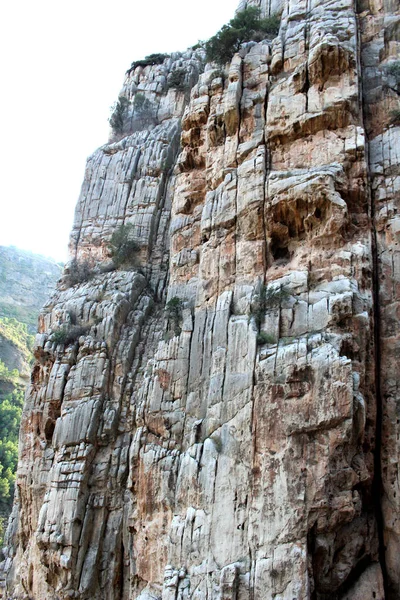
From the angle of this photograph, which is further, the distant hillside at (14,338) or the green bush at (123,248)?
the distant hillside at (14,338)

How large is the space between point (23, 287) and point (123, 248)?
68559 mm

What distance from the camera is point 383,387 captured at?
1584 cm

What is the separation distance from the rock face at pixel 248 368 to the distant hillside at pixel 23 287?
58398mm

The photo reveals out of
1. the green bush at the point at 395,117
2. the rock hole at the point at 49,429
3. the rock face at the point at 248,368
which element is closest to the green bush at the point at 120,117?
the rock face at the point at 248,368

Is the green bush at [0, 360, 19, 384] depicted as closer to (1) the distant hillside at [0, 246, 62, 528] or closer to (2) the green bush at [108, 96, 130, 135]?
(1) the distant hillside at [0, 246, 62, 528]

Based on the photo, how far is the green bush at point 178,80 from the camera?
102ft

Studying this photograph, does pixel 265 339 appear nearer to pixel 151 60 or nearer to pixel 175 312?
pixel 175 312

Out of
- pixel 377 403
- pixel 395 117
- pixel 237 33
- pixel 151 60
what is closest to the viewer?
pixel 377 403

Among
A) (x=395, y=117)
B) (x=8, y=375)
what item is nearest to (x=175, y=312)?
(x=395, y=117)

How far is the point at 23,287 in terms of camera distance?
89.0 meters

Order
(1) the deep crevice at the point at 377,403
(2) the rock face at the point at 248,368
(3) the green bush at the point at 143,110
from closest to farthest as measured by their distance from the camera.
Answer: (2) the rock face at the point at 248,368, (1) the deep crevice at the point at 377,403, (3) the green bush at the point at 143,110

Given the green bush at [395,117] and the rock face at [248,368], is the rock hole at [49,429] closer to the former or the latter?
the rock face at [248,368]

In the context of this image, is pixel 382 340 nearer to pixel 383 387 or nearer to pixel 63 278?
pixel 383 387

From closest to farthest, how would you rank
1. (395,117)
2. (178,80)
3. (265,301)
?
(265,301) → (395,117) → (178,80)
